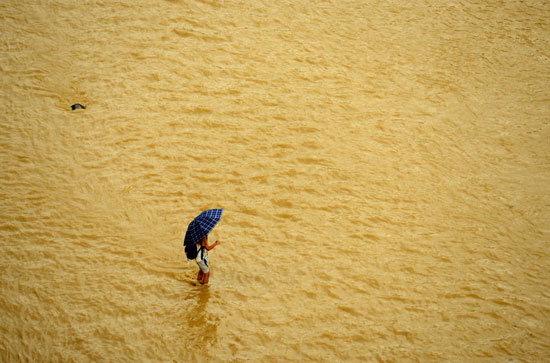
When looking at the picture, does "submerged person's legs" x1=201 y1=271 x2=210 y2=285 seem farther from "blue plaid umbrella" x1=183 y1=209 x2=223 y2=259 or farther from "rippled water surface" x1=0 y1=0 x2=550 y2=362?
"blue plaid umbrella" x1=183 y1=209 x2=223 y2=259

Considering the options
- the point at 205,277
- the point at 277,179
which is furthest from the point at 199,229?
the point at 277,179

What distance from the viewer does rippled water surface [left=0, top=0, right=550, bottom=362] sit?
15.0 feet

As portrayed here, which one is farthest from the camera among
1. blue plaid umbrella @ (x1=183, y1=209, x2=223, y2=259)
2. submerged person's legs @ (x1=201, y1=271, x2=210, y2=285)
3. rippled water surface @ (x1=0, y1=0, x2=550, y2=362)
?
submerged person's legs @ (x1=201, y1=271, x2=210, y2=285)

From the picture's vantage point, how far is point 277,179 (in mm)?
6484

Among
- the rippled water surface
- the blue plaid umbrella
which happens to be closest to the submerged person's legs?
the rippled water surface

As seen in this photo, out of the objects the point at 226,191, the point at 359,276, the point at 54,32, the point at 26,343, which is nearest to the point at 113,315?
the point at 26,343

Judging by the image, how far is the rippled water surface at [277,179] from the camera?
4578 mm

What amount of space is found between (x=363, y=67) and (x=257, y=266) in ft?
17.8

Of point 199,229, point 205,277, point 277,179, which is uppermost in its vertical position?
point 199,229

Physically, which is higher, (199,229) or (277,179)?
(199,229)

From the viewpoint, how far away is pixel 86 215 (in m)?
5.65

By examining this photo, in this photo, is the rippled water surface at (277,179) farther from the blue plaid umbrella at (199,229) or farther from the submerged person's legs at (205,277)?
the blue plaid umbrella at (199,229)

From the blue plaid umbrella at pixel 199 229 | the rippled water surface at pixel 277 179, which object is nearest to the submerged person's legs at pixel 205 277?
the rippled water surface at pixel 277 179

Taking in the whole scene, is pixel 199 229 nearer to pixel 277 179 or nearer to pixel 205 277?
pixel 205 277
